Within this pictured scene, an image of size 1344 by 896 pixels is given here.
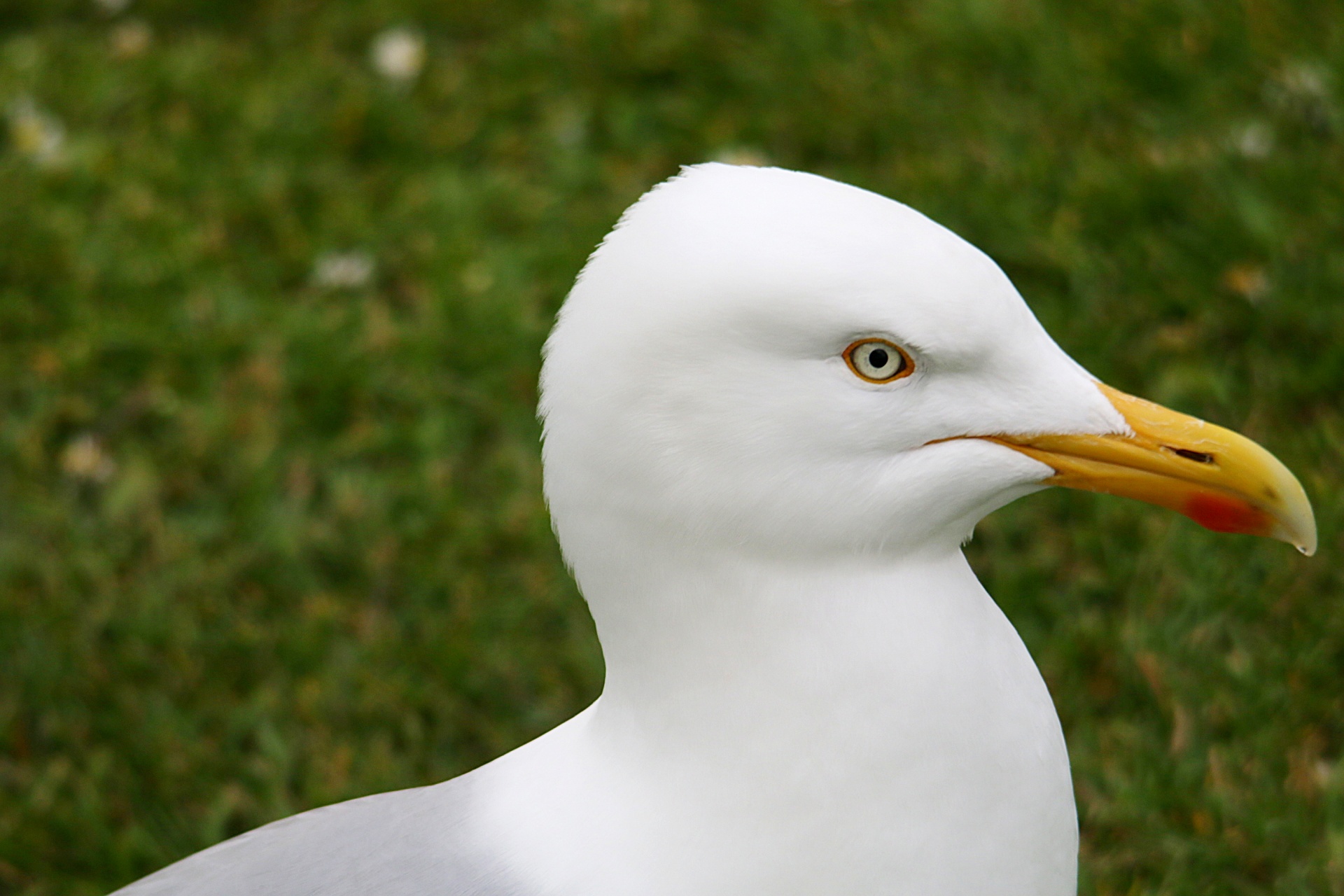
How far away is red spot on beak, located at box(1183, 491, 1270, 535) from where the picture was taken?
1.90 metres

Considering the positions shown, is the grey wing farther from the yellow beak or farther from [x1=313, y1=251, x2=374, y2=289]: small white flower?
[x1=313, y1=251, x2=374, y2=289]: small white flower

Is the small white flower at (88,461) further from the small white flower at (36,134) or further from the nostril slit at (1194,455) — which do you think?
the nostril slit at (1194,455)

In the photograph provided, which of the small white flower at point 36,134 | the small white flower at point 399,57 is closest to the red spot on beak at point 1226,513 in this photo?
the small white flower at point 399,57

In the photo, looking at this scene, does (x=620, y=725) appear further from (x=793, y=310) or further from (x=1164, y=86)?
(x=1164, y=86)

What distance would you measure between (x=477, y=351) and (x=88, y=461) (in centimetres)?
103

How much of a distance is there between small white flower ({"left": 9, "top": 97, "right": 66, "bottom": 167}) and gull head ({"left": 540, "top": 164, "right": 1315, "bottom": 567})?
340 cm

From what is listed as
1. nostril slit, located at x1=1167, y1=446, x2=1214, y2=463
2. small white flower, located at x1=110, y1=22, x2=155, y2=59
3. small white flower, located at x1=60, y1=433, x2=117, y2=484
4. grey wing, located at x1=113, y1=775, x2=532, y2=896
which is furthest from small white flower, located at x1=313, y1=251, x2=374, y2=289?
nostril slit, located at x1=1167, y1=446, x2=1214, y2=463

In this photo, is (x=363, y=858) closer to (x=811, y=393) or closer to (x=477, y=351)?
(x=811, y=393)

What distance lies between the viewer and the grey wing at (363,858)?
202 cm

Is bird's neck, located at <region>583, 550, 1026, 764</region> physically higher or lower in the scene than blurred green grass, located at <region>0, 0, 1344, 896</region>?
lower

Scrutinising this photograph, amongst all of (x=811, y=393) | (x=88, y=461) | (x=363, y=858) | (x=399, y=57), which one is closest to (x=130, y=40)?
(x=399, y=57)

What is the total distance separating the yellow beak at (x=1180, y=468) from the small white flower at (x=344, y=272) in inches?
113

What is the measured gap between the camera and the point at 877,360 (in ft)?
5.85

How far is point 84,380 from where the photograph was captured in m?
4.07
